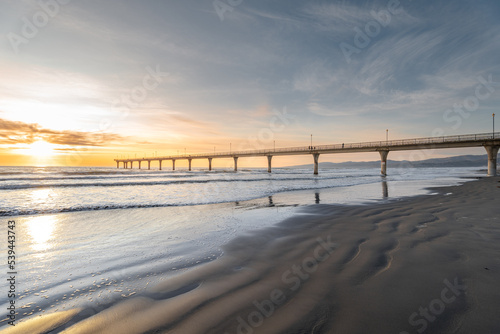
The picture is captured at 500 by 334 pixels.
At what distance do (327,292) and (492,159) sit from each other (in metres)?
47.2

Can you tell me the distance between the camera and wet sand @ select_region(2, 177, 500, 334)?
2416 mm

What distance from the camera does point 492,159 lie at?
33.8 meters

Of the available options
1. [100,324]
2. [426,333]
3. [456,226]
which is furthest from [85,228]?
[456,226]

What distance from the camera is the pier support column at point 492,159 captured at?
32.6 meters

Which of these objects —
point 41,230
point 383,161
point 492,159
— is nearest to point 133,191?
point 41,230

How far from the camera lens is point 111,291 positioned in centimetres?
337

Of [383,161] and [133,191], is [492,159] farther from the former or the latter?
[133,191]

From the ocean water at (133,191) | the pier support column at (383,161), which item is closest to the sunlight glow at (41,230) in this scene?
the ocean water at (133,191)

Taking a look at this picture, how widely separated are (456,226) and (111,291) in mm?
8343

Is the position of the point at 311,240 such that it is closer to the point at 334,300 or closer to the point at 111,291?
the point at 334,300

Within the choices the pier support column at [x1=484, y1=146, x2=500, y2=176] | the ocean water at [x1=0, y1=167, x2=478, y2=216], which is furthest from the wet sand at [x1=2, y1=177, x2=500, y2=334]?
the pier support column at [x1=484, y1=146, x2=500, y2=176]

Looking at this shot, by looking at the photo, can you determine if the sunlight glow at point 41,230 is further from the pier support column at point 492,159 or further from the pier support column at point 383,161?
the pier support column at point 383,161

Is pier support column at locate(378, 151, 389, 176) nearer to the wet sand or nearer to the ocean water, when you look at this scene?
the ocean water

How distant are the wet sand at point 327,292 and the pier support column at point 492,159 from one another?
40.2m
